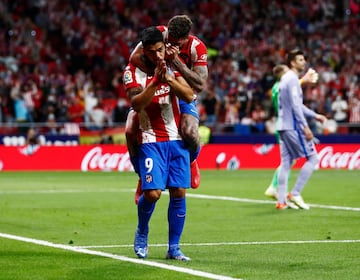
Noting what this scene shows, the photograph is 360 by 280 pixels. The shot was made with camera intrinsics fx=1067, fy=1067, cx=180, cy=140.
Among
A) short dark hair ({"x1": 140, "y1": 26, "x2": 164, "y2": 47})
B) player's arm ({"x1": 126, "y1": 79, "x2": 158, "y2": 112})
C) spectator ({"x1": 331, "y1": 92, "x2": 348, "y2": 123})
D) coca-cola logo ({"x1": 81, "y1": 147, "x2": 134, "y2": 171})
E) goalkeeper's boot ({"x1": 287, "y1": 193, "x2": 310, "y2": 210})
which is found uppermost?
short dark hair ({"x1": 140, "y1": 26, "x2": 164, "y2": 47})

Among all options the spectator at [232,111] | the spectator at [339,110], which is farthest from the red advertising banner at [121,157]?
the spectator at [339,110]

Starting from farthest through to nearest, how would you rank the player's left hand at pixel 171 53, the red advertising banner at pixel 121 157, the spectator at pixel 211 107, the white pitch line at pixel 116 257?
the spectator at pixel 211 107
the red advertising banner at pixel 121 157
the player's left hand at pixel 171 53
the white pitch line at pixel 116 257

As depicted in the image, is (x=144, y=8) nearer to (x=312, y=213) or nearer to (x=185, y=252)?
(x=312, y=213)

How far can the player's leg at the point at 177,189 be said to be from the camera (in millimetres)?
10492

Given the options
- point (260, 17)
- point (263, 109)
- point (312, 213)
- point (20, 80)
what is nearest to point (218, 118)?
point (263, 109)

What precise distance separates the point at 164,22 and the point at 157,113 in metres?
30.1

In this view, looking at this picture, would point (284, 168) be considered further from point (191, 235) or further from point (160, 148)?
point (160, 148)

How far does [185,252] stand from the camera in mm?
11156

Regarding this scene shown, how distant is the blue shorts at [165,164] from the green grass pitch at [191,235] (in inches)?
30.4

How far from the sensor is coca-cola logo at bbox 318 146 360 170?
103ft

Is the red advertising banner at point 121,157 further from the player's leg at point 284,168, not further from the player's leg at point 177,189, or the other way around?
the player's leg at point 177,189

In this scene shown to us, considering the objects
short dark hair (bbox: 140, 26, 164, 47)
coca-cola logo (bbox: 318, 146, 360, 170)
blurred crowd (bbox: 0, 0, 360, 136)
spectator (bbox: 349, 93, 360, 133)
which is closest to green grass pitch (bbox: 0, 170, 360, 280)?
short dark hair (bbox: 140, 26, 164, 47)

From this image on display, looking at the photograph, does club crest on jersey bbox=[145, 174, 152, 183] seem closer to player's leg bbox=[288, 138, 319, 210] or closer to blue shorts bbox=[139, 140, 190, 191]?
blue shorts bbox=[139, 140, 190, 191]

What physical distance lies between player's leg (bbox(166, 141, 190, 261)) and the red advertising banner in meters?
A: 19.1
